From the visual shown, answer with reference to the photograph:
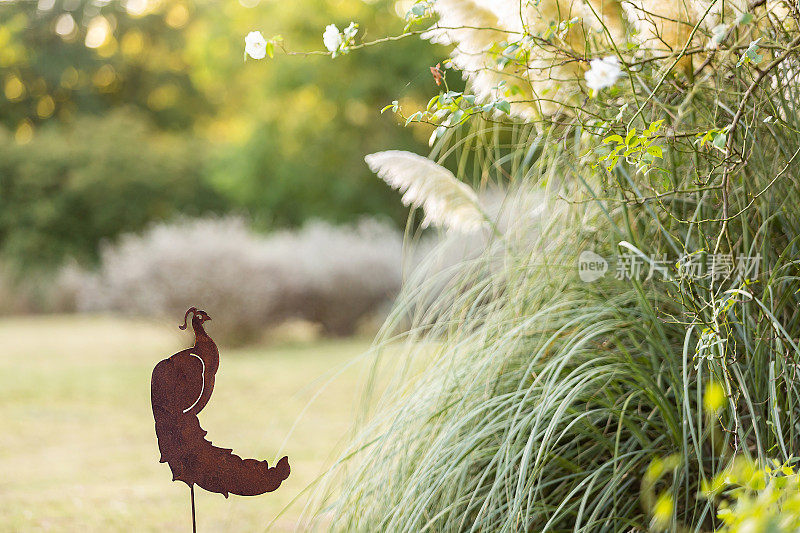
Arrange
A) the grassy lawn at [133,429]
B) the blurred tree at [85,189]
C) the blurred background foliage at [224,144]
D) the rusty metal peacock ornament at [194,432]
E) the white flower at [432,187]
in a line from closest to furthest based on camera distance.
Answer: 1. the rusty metal peacock ornament at [194,432]
2. the white flower at [432,187]
3. the grassy lawn at [133,429]
4. the blurred background foliage at [224,144]
5. the blurred tree at [85,189]

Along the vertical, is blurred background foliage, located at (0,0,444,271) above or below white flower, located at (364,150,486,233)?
above

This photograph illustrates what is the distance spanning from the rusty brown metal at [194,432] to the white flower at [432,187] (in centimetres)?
64

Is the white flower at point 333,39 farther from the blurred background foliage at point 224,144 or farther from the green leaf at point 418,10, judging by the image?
the blurred background foliage at point 224,144

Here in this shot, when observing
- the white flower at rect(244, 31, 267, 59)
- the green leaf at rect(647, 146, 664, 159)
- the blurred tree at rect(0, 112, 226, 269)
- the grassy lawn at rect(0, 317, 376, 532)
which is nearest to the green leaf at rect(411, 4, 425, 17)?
the white flower at rect(244, 31, 267, 59)

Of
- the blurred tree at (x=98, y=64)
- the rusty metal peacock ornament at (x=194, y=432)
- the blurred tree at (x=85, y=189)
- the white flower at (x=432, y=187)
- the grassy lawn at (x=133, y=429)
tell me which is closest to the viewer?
the rusty metal peacock ornament at (x=194, y=432)

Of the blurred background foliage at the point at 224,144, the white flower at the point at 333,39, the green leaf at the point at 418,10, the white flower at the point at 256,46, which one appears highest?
the blurred background foliage at the point at 224,144

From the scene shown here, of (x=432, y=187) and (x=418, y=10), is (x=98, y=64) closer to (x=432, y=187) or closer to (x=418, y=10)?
(x=432, y=187)

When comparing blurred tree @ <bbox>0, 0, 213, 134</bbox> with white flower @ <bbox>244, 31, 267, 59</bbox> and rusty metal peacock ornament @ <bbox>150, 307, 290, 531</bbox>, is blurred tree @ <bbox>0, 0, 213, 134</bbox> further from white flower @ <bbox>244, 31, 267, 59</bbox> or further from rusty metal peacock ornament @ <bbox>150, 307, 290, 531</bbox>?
rusty metal peacock ornament @ <bbox>150, 307, 290, 531</bbox>

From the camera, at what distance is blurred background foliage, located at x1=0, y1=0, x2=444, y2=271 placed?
12.2 m

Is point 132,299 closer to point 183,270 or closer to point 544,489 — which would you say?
point 183,270

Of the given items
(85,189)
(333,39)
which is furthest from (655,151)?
(85,189)

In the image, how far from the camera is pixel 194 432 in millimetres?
1350

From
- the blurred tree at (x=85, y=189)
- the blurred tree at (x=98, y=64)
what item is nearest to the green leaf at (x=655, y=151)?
the blurred tree at (x=85, y=189)

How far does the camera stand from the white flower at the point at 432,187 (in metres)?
1.83
